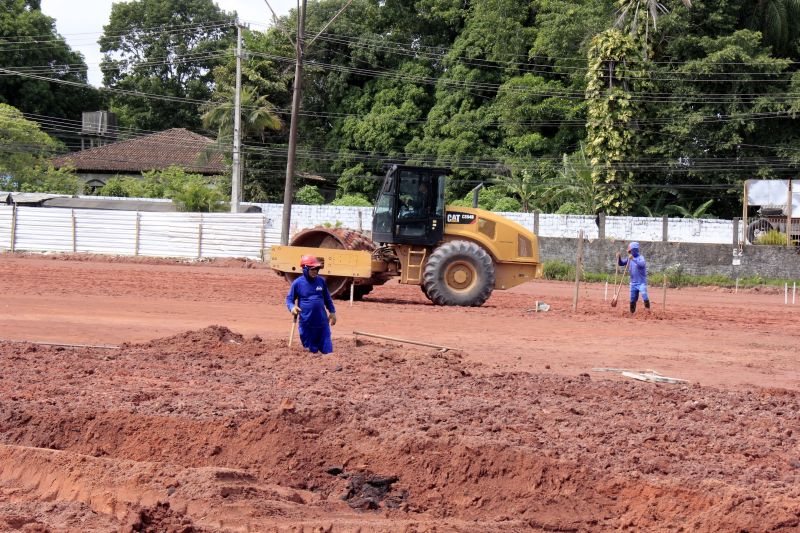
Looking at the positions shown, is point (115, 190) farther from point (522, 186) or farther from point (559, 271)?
point (559, 271)

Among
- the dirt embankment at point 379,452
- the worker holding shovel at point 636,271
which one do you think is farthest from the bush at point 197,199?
the dirt embankment at point 379,452

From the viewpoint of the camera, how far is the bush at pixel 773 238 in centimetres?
3369

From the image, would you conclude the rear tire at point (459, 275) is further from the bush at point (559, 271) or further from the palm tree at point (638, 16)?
the palm tree at point (638, 16)

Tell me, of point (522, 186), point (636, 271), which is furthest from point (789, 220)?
point (636, 271)

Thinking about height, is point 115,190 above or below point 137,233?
above

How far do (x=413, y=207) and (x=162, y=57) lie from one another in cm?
5534

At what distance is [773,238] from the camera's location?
33812 millimetres

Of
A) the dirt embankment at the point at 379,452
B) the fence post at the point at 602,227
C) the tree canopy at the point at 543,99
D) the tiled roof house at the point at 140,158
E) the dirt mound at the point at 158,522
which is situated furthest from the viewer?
the tiled roof house at the point at 140,158

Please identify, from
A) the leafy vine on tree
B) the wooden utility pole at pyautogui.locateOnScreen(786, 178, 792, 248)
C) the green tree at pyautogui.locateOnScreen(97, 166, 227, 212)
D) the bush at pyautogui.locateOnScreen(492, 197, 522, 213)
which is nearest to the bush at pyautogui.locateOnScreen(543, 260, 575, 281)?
the wooden utility pole at pyautogui.locateOnScreen(786, 178, 792, 248)

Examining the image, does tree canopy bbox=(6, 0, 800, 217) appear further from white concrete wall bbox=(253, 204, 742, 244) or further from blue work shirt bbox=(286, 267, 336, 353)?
blue work shirt bbox=(286, 267, 336, 353)

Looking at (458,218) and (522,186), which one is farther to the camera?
(522,186)

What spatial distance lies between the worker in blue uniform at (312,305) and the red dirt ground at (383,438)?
1.17 ft

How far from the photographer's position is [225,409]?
9406 millimetres

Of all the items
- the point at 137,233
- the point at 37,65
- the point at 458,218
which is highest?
the point at 37,65
